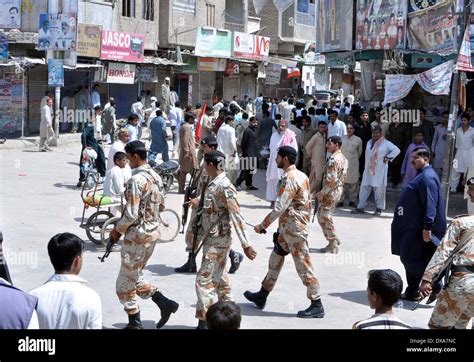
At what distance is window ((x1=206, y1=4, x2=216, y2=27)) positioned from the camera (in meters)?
34.6

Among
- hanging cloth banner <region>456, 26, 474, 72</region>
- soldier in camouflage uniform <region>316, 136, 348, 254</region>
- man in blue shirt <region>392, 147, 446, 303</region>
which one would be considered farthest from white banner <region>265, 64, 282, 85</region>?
man in blue shirt <region>392, 147, 446, 303</region>

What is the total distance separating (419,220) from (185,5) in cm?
2623

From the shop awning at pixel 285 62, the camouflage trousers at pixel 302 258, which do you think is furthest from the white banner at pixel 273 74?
the camouflage trousers at pixel 302 258

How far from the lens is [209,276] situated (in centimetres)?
688

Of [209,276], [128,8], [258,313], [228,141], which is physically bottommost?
[258,313]

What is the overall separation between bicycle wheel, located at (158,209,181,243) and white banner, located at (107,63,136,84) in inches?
648

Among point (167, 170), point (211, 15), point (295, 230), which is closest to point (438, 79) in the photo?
point (167, 170)

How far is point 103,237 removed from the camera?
33.8 ft

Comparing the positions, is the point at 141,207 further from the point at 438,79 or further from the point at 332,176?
the point at 438,79

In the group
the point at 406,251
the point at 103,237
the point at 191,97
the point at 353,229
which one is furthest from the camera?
the point at 191,97

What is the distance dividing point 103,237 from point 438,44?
26.2 ft

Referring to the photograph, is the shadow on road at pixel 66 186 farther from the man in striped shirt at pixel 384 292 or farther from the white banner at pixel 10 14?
the man in striped shirt at pixel 384 292
